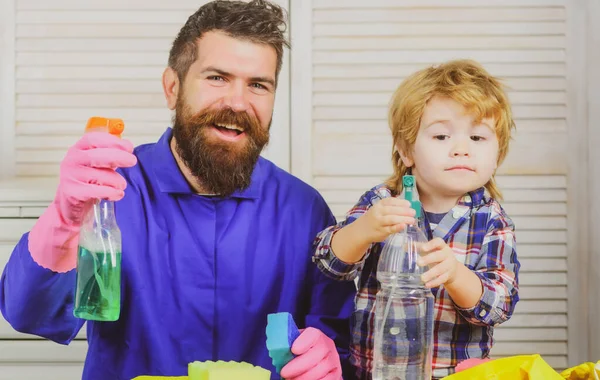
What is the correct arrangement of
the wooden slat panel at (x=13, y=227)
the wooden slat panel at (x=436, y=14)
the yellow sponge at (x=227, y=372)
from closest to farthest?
1. the yellow sponge at (x=227, y=372)
2. the wooden slat panel at (x=13, y=227)
3. the wooden slat panel at (x=436, y=14)

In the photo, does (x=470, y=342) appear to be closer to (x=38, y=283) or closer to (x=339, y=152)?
(x=38, y=283)

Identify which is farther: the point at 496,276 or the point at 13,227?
the point at 13,227

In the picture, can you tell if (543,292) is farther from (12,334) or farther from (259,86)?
(12,334)

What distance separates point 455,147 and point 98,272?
23.5 inches

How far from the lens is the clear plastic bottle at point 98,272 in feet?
3.86

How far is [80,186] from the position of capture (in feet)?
3.94

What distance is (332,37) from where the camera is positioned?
2.53m

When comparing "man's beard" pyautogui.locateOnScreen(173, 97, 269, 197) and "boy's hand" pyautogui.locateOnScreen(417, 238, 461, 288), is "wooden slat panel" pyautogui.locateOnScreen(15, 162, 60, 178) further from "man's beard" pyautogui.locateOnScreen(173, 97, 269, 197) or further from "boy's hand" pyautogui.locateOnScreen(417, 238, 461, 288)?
"boy's hand" pyautogui.locateOnScreen(417, 238, 461, 288)

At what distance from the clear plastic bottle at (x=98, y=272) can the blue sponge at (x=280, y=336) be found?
225 millimetres

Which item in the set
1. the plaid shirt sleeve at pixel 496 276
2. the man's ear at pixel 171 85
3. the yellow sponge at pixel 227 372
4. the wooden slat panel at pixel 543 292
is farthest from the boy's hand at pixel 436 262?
the wooden slat panel at pixel 543 292

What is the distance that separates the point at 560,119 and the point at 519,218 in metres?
0.32

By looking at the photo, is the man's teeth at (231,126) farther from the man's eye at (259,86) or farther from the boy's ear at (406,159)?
the boy's ear at (406,159)

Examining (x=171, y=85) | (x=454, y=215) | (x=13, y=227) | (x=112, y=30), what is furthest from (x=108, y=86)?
(x=454, y=215)

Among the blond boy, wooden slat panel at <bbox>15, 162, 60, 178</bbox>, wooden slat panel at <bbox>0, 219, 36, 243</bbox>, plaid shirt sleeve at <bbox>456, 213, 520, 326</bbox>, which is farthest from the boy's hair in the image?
wooden slat panel at <bbox>15, 162, 60, 178</bbox>
